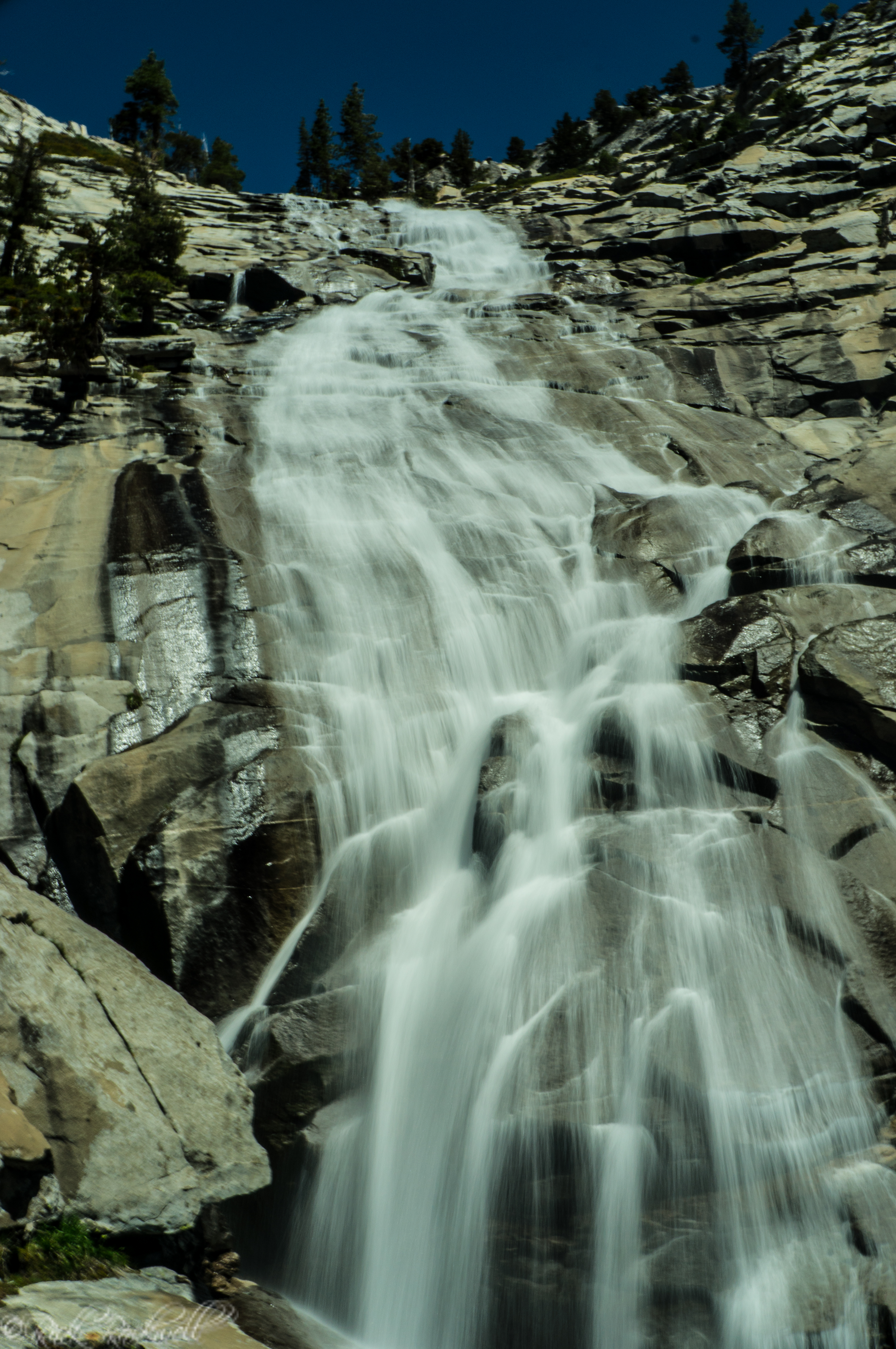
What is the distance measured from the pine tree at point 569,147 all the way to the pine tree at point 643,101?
577 centimetres

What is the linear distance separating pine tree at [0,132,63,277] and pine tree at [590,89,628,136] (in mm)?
46883

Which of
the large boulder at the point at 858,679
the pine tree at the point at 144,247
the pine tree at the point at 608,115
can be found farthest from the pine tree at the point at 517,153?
the large boulder at the point at 858,679

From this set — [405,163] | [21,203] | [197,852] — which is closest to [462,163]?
[405,163]

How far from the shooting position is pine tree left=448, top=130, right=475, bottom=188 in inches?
2375

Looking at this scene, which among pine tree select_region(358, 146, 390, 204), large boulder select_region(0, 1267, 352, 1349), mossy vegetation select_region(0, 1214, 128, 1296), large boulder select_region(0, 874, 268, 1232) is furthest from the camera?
pine tree select_region(358, 146, 390, 204)

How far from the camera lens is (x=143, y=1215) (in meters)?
6.00

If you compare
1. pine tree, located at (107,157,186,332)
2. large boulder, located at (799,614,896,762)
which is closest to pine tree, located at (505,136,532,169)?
pine tree, located at (107,157,186,332)

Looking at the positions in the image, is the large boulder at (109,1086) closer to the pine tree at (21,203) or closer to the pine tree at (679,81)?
the pine tree at (21,203)

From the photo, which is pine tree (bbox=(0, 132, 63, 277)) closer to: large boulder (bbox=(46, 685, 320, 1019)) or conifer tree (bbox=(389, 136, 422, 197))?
large boulder (bbox=(46, 685, 320, 1019))

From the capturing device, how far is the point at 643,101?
6425 centimetres

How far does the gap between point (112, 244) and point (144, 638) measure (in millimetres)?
12956

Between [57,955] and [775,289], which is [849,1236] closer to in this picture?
[57,955]

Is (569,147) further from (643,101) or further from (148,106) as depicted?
(148,106)

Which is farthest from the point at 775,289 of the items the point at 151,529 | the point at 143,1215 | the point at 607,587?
the point at 143,1215
